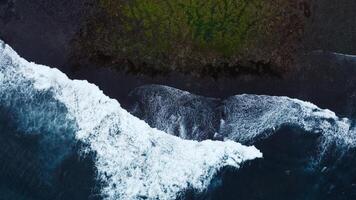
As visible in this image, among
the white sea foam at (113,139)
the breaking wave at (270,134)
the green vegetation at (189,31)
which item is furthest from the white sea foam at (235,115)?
the green vegetation at (189,31)

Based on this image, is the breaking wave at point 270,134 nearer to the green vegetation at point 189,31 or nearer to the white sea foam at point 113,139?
the white sea foam at point 113,139

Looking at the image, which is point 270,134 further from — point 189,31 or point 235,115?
point 189,31

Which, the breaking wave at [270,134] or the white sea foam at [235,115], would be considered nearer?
the breaking wave at [270,134]

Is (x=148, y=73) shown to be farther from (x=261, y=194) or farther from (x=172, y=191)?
(x=261, y=194)

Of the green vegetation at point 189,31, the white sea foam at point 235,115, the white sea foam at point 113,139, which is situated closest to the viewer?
the white sea foam at point 113,139

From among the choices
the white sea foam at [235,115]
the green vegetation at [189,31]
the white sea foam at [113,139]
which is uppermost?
the green vegetation at [189,31]

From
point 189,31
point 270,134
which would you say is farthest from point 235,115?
point 189,31

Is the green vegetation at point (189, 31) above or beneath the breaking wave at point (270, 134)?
above
